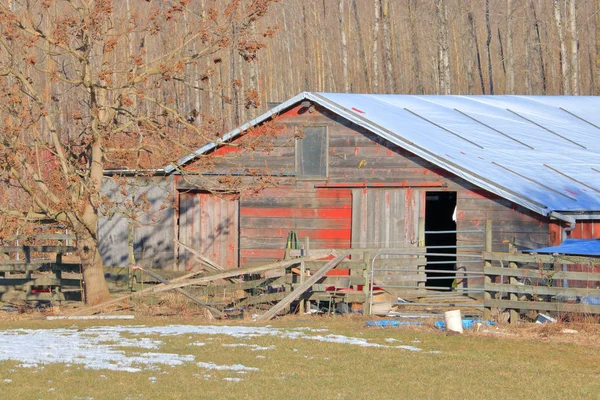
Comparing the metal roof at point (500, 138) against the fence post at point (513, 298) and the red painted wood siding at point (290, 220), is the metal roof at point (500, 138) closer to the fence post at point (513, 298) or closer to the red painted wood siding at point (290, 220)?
the red painted wood siding at point (290, 220)

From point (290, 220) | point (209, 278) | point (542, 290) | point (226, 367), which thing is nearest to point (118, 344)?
point (226, 367)

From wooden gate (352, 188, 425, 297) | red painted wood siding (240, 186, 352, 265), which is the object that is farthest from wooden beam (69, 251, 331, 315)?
red painted wood siding (240, 186, 352, 265)

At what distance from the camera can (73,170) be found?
19.1m

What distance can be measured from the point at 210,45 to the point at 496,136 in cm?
1000

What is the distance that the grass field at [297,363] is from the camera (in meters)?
10.4

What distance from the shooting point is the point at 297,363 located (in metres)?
12.2

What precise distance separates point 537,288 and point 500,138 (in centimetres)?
960

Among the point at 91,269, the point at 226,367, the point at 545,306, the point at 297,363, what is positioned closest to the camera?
the point at 226,367

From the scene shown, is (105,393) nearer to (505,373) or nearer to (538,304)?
(505,373)

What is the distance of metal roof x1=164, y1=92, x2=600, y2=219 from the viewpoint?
20.7 m

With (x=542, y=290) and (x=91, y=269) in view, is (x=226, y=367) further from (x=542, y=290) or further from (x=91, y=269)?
(x=91, y=269)

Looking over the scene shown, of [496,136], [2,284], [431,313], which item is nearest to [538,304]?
[431,313]

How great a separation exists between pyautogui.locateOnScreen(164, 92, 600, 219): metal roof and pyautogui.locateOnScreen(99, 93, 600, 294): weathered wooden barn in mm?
51

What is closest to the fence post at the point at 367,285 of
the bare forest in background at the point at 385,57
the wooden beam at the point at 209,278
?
the wooden beam at the point at 209,278
